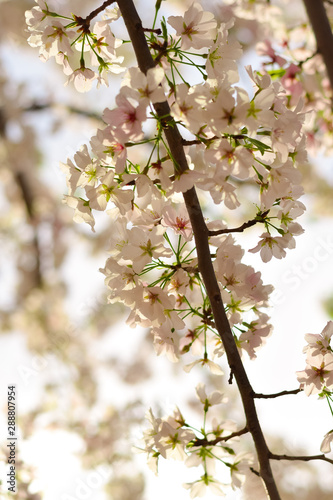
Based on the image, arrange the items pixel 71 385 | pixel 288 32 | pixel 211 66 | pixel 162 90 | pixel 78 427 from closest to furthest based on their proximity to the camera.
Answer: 1. pixel 162 90
2. pixel 211 66
3. pixel 288 32
4. pixel 78 427
5. pixel 71 385

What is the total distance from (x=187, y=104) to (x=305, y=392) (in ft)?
1.89

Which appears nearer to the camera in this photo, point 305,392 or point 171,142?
point 171,142

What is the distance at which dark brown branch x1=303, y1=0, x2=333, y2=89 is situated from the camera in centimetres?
143

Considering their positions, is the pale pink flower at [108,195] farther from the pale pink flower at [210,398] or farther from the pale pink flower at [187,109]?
the pale pink flower at [210,398]

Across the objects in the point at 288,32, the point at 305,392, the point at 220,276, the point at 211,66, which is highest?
the point at 288,32

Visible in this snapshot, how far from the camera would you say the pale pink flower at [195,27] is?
0.82m

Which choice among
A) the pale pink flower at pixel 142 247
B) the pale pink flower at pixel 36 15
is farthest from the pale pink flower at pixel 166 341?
the pale pink flower at pixel 36 15

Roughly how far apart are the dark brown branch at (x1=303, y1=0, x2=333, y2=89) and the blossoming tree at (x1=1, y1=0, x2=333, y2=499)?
754 millimetres

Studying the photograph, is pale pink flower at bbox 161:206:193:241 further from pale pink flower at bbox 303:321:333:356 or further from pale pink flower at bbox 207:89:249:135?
pale pink flower at bbox 303:321:333:356

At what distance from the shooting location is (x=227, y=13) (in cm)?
276

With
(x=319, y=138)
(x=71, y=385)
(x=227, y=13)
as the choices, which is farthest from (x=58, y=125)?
(x=319, y=138)

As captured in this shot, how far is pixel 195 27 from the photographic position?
0.83 m

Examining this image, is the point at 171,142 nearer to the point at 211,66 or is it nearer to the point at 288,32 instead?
the point at 211,66

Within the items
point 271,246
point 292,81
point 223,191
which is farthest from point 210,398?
point 292,81
